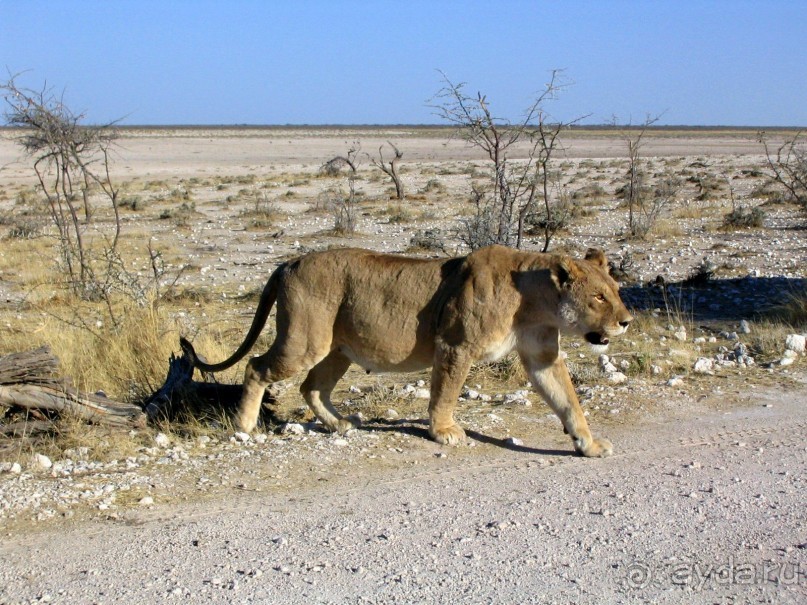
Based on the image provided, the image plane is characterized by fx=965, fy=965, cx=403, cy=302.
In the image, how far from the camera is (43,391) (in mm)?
7145

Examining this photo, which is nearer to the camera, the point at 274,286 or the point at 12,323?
the point at 274,286

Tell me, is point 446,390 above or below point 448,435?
above

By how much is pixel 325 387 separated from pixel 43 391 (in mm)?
2112

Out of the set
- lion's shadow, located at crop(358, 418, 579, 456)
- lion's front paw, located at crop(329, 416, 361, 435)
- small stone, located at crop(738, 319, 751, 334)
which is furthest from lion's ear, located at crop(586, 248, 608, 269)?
small stone, located at crop(738, 319, 751, 334)

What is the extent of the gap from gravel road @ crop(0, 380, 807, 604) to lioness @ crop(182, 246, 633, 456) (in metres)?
0.61

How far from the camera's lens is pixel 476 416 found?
7.92 metres

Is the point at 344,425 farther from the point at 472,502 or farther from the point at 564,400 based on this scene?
the point at 472,502

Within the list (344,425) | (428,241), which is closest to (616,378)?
(344,425)

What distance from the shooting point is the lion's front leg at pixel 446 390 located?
687 cm

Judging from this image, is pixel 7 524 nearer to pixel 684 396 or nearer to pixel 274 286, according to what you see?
pixel 274 286

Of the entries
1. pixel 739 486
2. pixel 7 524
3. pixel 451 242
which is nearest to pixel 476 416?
pixel 739 486

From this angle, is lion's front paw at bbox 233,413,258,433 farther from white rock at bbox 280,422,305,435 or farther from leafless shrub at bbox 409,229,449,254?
leafless shrub at bbox 409,229,449,254

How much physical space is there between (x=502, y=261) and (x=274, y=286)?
5.80 ft

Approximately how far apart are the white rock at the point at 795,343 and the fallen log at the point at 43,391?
6.48 m
